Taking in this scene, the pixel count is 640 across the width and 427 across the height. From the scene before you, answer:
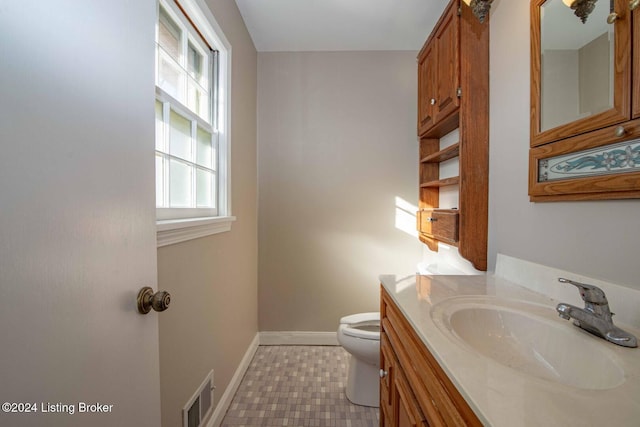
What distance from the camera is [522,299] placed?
904 mm

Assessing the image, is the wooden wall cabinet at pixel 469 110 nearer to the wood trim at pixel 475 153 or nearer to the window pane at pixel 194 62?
the wood trim at pixel 475 153

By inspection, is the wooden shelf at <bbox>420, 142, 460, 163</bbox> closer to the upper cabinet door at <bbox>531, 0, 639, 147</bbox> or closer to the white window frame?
the upper cabinet door at <bbox>531, 0, 639, 147</bbox>

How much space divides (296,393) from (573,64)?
6.54ft

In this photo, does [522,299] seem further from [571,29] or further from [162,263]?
[162,263]

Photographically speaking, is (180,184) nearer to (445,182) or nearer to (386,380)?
(386,380)

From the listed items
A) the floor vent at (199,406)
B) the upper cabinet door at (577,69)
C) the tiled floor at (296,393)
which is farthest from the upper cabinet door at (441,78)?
the floor vent at (199,406)

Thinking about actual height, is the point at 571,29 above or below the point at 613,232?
above

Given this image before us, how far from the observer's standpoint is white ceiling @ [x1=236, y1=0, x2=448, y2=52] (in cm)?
178

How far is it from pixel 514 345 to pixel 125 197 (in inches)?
41.4

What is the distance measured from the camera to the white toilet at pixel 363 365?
60.8 inches

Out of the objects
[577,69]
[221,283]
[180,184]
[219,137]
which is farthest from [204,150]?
[577,69]

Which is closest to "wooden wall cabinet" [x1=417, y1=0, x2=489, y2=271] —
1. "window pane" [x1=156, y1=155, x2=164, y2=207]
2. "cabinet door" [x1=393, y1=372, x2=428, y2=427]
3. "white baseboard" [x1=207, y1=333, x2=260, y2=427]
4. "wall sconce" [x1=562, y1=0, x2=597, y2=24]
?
"wall sconce" [x1=562, y1=0, x2=597, y2=24]

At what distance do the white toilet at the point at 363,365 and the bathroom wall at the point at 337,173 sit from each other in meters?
0.65

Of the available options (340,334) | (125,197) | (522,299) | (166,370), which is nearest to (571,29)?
(522,299)
